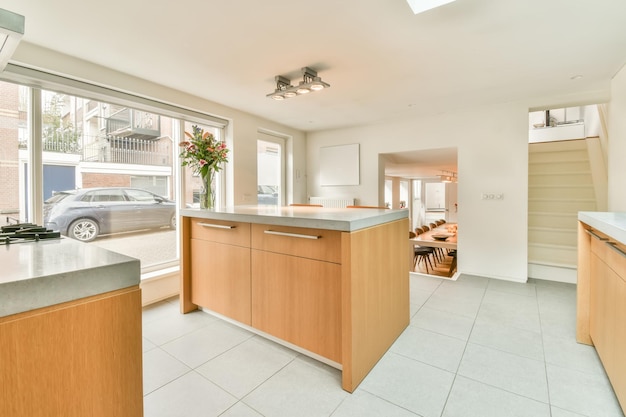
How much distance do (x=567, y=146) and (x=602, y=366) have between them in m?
3.55

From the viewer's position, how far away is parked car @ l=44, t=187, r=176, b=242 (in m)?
2.60

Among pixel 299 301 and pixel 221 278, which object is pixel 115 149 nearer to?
pixel 221 278

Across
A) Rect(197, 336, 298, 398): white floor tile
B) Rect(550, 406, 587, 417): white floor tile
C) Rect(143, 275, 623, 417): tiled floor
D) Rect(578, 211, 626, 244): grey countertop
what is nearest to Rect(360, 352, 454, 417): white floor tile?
Rect(143, 275, 623, 417): tiled floor

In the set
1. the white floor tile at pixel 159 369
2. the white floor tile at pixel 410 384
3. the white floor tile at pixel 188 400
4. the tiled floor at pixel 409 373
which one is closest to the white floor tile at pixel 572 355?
the tiled floor at pixel 409 373

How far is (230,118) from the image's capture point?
13.0 ft

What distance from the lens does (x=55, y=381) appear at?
63cm

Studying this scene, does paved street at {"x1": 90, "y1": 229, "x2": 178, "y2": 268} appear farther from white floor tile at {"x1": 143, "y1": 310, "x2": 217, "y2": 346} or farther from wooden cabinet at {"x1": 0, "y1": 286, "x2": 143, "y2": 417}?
wooden cabinet at {"x1": 0, "y1": 286, "x2": 143, "y2": 417}

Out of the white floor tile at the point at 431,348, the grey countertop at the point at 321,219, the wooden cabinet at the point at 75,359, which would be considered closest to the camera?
the wooden cabinet at the point at 75,359

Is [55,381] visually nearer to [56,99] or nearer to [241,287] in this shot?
[241,287]

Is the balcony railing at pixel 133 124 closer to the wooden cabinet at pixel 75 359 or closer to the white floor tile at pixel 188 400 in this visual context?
the white floor tile at pixel 188 400

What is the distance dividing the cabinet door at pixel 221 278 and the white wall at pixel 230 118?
1.65 m

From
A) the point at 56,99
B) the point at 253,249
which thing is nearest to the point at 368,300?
the point at 253,249

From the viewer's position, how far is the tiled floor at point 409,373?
4.88 ft

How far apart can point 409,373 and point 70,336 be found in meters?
1.77
